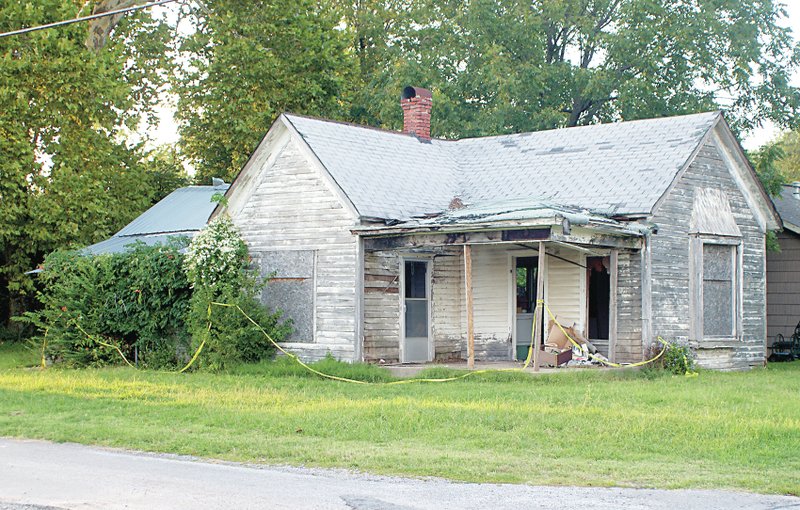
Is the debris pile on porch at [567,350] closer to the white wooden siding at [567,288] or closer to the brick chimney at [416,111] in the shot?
the white wooden siding at [567,288]

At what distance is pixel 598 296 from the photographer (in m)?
21.9

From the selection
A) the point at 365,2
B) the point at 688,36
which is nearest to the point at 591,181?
the point at 688,36

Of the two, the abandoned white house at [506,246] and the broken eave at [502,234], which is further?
the abandoned white house at [506,246]

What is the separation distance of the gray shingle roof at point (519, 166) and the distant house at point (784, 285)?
6714 millimetres

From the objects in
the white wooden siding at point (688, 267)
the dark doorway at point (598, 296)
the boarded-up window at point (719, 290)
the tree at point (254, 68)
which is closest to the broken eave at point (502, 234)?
the white wooden siding at point (688, 267)

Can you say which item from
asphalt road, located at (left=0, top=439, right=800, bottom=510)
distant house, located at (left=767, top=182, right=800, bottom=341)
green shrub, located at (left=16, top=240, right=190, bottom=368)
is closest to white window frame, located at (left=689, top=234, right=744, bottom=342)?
distant house, located at (left=767, top=182, right=800, bottom=341)

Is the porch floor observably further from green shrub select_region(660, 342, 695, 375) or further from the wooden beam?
green shrub select_region(660, 342, 695, 375)

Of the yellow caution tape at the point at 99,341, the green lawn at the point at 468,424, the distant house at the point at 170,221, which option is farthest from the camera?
the distant house at the point at 170,221

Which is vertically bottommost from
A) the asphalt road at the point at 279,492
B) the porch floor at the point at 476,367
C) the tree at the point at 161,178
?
the asphalt road at the point at 279,492

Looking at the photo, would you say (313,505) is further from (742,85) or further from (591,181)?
(742,85)

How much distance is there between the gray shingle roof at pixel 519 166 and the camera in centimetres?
2177

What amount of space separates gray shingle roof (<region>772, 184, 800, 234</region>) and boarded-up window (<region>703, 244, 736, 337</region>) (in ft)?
18.0

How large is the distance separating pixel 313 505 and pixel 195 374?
1277cm

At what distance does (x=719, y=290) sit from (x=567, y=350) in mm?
4030
